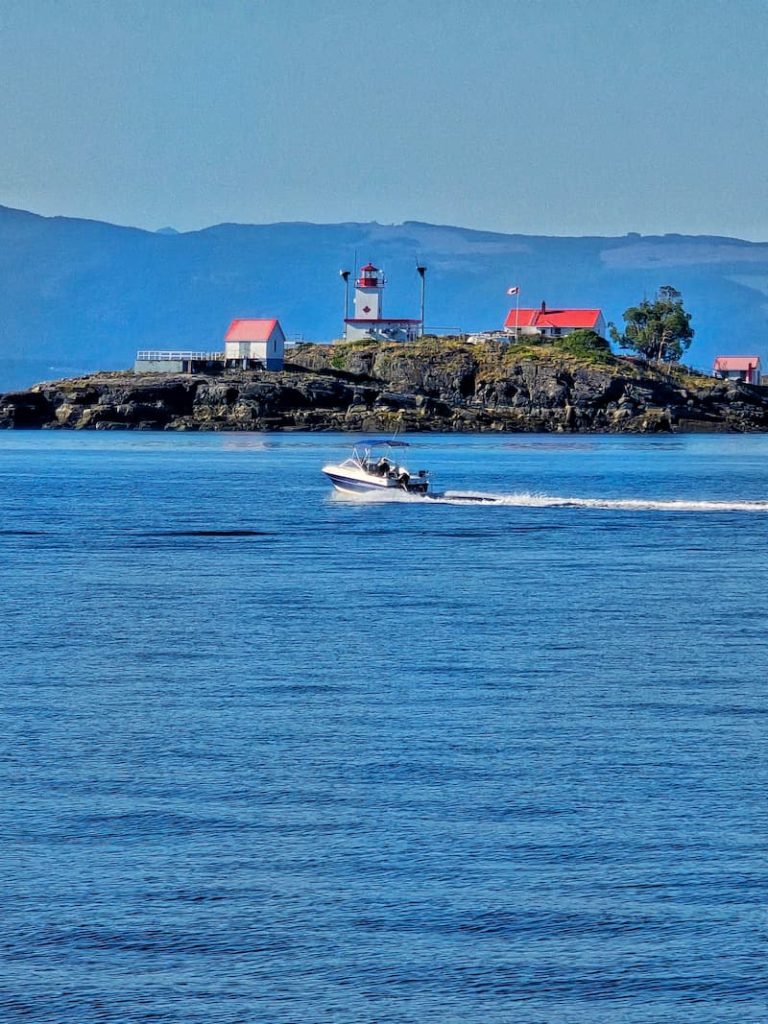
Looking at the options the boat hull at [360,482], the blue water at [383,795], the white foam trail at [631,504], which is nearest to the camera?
the blue water at [383,795]

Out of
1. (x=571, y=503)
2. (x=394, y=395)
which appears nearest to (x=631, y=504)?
(x=571, y=503)

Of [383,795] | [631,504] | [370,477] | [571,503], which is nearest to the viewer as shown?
[383,795]

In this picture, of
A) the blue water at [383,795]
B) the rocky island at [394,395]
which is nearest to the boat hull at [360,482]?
the blue water at [383,795]

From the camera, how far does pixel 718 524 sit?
235 feet

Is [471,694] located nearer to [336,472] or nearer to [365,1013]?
[365,1013]

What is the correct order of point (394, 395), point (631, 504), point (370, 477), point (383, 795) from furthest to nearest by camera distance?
point (394, 395) → point (370, 477) → point (631, 504) → point (383, 795)

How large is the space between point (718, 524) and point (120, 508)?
27223mm

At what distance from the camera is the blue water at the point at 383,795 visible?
51.1 feet

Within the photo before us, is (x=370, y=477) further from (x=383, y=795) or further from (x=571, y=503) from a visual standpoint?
(x=383, y=795)

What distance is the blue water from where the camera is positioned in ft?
51.1

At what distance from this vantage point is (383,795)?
859 inches

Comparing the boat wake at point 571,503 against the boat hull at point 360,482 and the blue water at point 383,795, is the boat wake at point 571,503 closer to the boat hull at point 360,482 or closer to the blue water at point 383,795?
the boat hull at point 360,482

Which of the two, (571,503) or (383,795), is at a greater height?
(571,503)

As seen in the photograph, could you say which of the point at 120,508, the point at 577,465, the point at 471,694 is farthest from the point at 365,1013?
the point at 577,465
